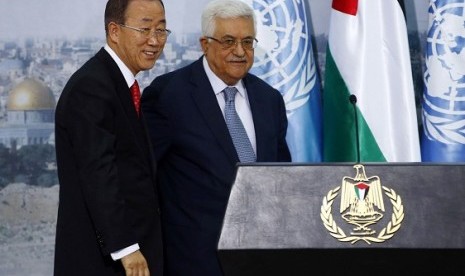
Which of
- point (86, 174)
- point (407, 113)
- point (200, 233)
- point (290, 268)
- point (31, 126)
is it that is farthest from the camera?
point (31, 126)

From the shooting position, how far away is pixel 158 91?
287 centimetres

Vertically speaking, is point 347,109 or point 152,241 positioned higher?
point 347,109

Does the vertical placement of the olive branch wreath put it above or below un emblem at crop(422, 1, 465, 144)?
below

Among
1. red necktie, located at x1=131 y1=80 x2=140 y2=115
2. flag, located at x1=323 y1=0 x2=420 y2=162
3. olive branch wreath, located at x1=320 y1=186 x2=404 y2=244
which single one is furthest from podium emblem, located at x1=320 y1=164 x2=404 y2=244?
flag, located at x1=323 y1=0 x2=420 y2=162

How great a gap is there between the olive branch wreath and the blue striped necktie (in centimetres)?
80

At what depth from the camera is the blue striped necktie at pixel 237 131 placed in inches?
109

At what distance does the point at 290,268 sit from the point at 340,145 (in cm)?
165

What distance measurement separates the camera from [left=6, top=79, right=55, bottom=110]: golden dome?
3.73 m

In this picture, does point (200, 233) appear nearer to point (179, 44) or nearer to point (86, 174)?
point (86, 174)

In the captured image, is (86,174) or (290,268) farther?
(86,174)

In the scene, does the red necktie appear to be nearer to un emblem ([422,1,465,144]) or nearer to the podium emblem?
the podium emblem

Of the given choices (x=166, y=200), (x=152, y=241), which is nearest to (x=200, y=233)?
(x=166, y=200)

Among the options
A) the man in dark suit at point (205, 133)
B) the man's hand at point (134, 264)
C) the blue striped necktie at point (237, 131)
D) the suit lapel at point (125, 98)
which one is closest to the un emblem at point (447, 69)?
the man in dark suit at point (205, 133)

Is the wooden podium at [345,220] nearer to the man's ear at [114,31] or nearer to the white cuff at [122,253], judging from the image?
the white cuff at [122,253]
